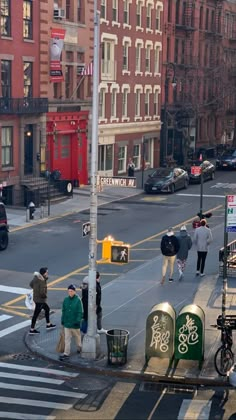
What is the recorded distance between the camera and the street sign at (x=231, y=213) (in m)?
18.8

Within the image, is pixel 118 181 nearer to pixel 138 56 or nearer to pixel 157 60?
pixel 138 56

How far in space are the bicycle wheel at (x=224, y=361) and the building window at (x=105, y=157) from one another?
127 feet

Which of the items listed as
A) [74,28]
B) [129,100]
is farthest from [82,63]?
[129,100]

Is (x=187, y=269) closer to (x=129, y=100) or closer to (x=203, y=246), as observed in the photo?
(x=203, y=246)

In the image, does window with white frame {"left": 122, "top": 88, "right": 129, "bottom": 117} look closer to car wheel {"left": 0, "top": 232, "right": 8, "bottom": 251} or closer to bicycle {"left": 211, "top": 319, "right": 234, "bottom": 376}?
car wheel {"left": 0, "top": 232, "right": 8, "bottom": 251}

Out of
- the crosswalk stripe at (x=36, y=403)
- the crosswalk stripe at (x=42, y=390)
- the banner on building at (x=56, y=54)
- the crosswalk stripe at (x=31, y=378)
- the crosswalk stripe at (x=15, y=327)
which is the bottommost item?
the crosswalk stripe at (x=15, y=327)

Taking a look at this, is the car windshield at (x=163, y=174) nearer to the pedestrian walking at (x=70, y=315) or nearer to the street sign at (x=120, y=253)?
the street sign at (x=120, y=253)

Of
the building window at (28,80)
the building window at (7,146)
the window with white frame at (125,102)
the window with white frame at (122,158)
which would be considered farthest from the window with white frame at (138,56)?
the building window at (7,146)

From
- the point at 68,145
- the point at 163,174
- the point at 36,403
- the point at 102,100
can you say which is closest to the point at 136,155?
the point at 102,100

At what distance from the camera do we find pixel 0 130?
136ft

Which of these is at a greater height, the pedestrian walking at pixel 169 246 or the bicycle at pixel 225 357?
the pedestrian walking at pixel 169 246

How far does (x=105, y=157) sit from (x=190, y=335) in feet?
129

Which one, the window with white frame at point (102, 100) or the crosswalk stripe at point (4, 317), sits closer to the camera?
the crosswalk stripe at point (4, 317)

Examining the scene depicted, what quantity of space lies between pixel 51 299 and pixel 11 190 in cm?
1959
